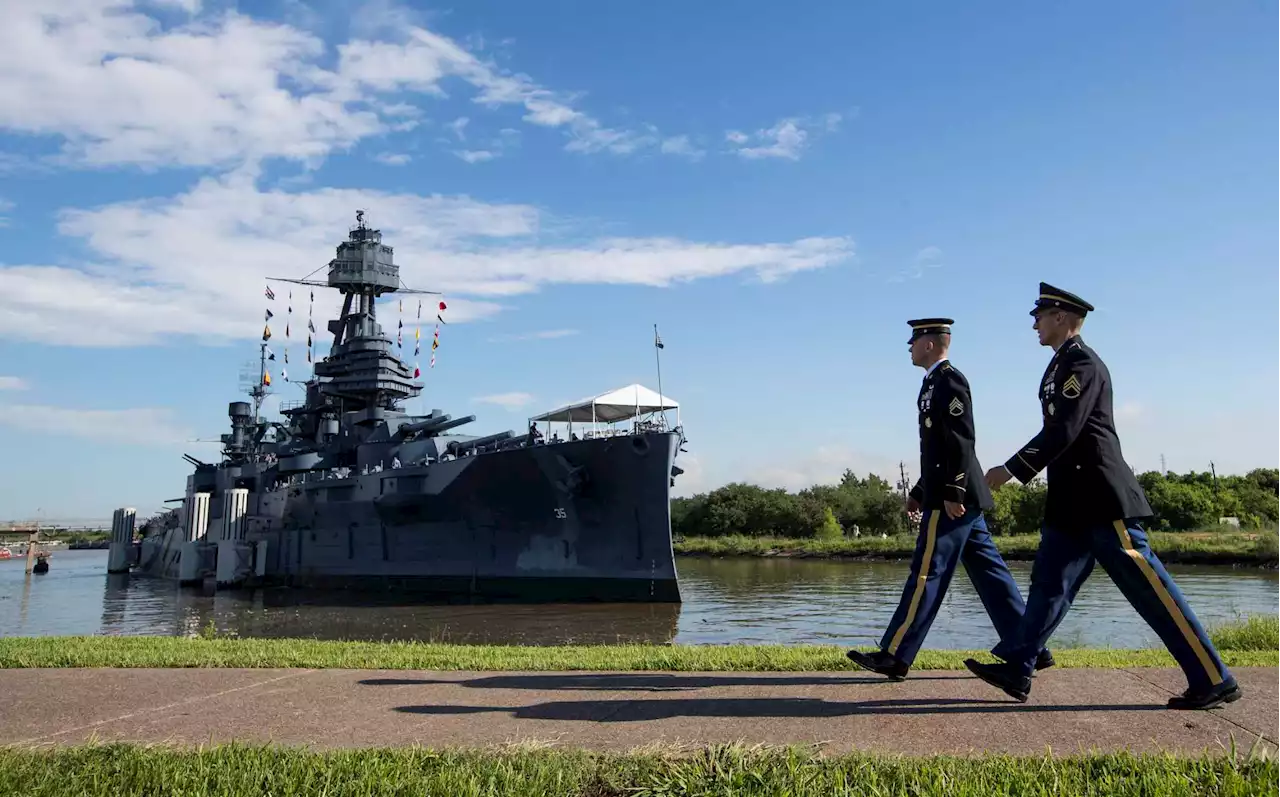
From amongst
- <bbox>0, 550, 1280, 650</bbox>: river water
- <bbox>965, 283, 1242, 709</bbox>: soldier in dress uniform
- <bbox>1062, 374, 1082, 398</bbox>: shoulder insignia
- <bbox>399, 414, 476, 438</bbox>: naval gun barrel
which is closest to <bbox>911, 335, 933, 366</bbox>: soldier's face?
<bbox>965, 283, 1242, 709</bbox>: soldier in dress uniform

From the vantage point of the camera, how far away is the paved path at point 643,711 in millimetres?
3457

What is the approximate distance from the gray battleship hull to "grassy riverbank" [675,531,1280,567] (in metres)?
8.33

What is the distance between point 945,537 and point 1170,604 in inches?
46.1

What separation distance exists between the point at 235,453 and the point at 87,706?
43.3m

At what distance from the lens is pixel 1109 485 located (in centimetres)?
419

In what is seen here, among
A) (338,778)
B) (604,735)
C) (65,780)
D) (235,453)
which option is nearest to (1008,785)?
(604,735)

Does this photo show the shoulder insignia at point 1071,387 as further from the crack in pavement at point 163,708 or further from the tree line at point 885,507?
the tree line at point 885,507

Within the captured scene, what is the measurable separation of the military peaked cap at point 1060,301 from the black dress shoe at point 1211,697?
1939 mm

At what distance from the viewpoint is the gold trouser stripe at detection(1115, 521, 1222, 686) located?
3832 millimetres

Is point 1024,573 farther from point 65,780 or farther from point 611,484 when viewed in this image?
point 65,780

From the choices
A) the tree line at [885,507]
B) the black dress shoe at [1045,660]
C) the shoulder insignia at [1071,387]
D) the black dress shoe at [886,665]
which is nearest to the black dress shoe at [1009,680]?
the black dress shoe at [886,665]

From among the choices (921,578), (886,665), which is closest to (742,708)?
(886,665)

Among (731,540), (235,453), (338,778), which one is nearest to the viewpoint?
(338,778)

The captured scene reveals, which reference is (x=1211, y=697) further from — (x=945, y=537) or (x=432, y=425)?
(x=432, y=425)
